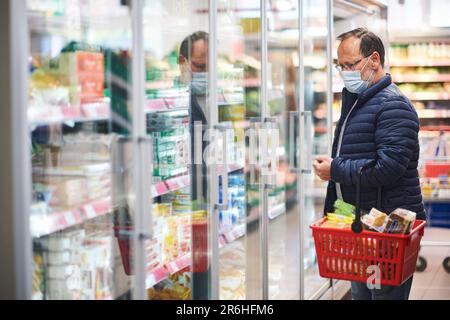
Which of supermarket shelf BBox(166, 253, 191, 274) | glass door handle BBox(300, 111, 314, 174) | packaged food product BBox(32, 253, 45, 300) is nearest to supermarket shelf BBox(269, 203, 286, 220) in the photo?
glass door handle BBox(300, 111, 314, 174)

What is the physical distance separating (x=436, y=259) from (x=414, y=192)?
15.0 feet

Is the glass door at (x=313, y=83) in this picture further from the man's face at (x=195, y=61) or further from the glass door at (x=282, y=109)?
the man's face at (x=195, y=61)

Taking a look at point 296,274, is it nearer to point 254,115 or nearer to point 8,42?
point 254,115

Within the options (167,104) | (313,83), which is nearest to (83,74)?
(167,104)

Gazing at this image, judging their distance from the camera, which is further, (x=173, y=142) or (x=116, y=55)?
(x=173, y=142)

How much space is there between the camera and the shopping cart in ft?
11.4

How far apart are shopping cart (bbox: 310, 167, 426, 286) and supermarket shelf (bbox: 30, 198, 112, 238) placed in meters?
1.08

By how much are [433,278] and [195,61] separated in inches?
165

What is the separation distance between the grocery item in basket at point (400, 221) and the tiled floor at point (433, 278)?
2949 millimetres

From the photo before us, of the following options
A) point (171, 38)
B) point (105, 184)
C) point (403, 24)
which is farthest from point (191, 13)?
point (403, 24)

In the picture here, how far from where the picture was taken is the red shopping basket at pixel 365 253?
3471 mm

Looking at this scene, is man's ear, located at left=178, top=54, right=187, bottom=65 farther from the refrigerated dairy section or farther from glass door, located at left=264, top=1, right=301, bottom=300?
glass door, located at left=264, top=1, right=301, bottom=300
